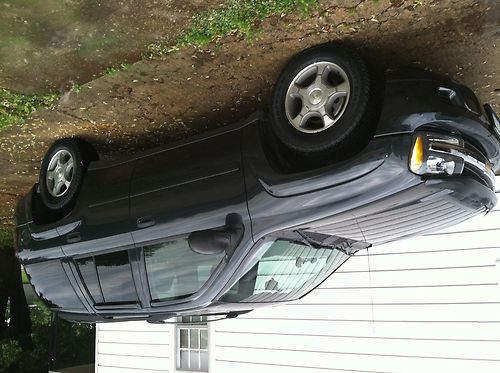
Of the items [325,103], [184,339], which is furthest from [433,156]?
[184,339]

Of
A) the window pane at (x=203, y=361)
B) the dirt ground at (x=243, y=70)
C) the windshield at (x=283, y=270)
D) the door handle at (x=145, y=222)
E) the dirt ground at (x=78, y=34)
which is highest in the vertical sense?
the dirt ground at (x=78, y=34)

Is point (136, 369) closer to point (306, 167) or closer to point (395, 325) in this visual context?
point (395, 325)

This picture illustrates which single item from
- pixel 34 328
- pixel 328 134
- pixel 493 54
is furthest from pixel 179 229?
pixel 34 328

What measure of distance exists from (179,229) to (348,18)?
6.62 feet

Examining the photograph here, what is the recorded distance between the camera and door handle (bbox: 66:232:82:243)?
16.0 ft

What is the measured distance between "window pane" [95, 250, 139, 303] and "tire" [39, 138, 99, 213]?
30.2 inches

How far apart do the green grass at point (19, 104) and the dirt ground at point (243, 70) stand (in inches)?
3.9

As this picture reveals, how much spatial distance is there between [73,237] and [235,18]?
8.23ft

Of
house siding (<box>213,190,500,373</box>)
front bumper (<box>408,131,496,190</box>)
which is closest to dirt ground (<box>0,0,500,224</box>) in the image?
front bumper (<box>408,131,496,190</box>)

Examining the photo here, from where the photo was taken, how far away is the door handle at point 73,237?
4867 mm

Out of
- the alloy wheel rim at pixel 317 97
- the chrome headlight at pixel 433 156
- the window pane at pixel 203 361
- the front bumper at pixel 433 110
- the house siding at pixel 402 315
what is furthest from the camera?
the window pane at pixel 203 361

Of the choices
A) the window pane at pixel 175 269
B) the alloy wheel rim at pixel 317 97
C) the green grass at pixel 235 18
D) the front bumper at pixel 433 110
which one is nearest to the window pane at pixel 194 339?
the window pane at pixel 175 269

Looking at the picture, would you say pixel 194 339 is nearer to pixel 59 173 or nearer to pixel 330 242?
pixel 59 173

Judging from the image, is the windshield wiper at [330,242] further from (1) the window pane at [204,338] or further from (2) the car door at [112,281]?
(1) the window pane at [204,338]
